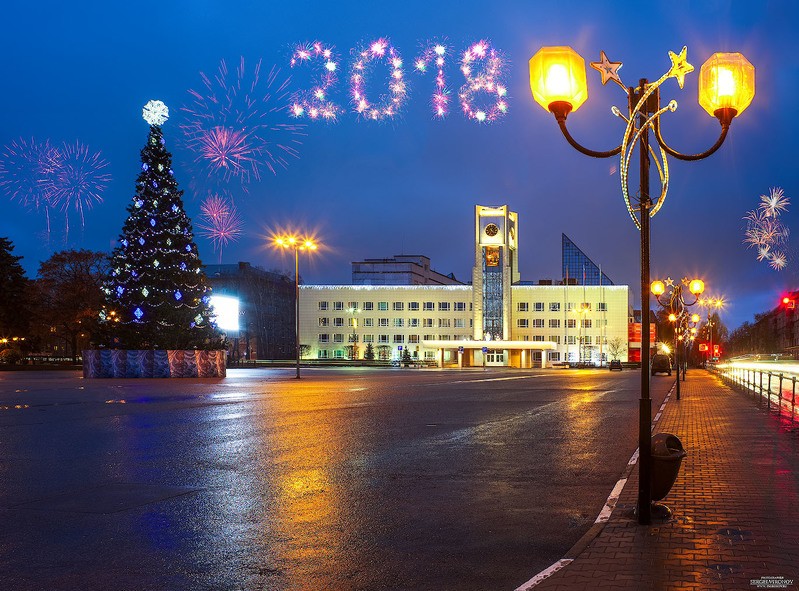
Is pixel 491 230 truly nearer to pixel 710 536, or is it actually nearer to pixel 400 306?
pixel 400 306

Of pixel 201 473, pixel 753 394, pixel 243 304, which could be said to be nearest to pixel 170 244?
pixel 753 394

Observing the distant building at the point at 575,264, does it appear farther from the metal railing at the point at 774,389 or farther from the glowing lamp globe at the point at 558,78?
the glowing lamp globe at the point at 558,78

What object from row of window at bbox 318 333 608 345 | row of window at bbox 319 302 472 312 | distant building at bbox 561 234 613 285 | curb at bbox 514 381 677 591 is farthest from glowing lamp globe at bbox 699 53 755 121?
distant building at bbox 561 234 613 285

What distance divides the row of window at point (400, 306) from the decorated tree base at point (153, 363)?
68.0 m

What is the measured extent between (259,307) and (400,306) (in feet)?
81.4

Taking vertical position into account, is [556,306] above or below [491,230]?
below

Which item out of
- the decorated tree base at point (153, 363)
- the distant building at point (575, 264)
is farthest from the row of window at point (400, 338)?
the decorated tree base at point (153, 363)

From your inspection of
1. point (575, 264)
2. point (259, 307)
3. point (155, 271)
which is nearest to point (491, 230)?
point (575, 264)

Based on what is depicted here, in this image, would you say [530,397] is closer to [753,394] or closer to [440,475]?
[753,394]

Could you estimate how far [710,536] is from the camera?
19.7 feet

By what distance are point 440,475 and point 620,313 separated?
4250 inches

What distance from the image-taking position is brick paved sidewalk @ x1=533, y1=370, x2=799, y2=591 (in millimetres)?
4859

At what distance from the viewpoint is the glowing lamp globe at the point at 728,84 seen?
708 cm

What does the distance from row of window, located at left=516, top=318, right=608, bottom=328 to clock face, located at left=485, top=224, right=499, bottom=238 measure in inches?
630
